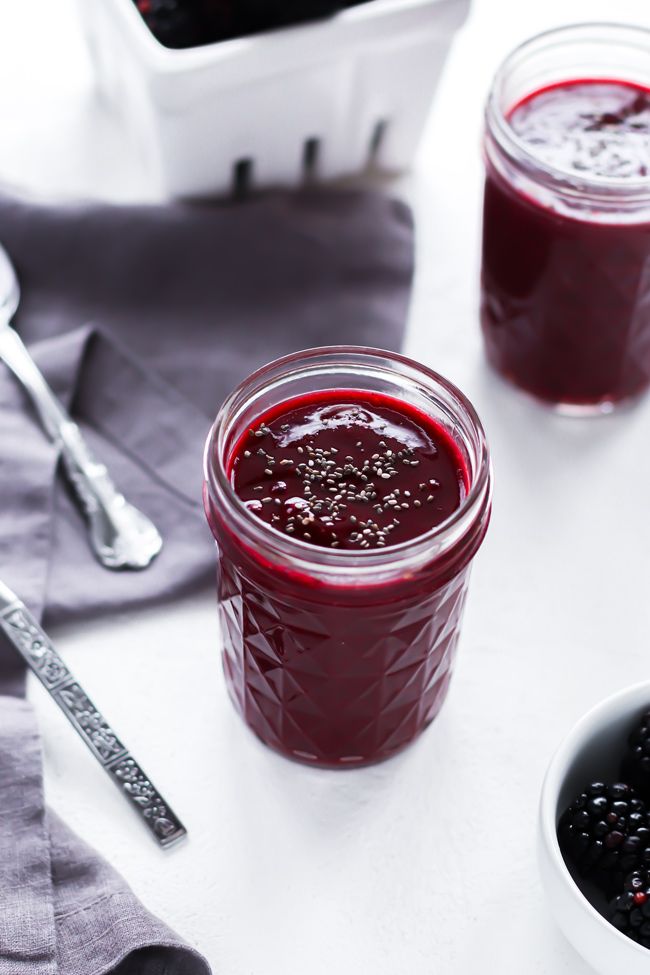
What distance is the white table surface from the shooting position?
147cm

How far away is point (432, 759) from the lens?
162 centimetres

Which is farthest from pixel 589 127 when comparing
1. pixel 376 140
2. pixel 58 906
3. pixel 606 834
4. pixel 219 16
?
pixel 58 906

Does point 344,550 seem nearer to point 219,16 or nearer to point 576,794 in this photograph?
point 576,794

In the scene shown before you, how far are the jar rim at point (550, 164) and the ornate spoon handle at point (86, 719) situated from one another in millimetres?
861

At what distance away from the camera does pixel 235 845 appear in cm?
153

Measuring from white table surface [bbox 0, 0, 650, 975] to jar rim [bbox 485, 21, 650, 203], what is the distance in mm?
373

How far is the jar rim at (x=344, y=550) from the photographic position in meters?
1.33

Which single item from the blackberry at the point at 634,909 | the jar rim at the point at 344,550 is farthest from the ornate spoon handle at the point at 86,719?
the blackberry at the point at 634,909

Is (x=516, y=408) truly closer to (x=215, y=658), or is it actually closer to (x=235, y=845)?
(x=215, y=658)

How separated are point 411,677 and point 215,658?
306 millimetres

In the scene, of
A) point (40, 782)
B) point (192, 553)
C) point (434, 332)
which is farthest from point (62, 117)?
point (40, 782)

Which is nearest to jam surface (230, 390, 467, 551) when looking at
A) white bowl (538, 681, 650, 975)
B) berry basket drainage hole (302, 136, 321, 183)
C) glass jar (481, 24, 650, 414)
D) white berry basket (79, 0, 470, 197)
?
white bowl (538, 681, 650, 975)

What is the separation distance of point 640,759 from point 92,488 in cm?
81

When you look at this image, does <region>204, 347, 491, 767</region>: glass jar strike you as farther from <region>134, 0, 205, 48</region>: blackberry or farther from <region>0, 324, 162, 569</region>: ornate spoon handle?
<region>134, 0, 205, 48</region>: blackberry
